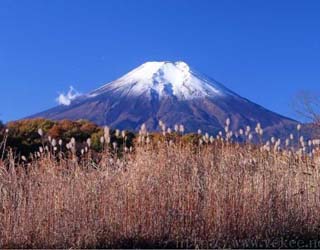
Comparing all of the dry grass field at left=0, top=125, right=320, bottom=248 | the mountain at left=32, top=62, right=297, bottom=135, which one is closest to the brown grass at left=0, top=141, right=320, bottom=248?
the dry grass field at left=0, top=125, right=320, bottom=248

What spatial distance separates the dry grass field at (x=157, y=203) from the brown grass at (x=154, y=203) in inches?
0.5

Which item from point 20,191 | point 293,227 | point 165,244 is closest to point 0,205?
point 20,191

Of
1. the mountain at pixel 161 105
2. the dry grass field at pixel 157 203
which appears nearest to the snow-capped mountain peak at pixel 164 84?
the mountain at pixel 161 105

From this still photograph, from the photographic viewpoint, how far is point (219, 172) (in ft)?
31.3

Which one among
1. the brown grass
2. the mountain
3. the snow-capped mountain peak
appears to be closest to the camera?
the brown grass

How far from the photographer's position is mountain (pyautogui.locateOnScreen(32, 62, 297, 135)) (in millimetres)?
87812

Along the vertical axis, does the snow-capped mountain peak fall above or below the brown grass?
above

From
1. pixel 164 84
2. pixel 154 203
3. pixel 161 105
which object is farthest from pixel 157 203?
pixel 164 84

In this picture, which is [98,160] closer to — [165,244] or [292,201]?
[165,244]

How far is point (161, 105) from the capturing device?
11031 centimetres

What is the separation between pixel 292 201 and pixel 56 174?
3308 mm

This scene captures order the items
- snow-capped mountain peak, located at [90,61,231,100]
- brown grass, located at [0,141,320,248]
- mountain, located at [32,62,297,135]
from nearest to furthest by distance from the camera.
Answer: brown grass, located at [0,141,320,248] → mountain, located at [32,62,297,135] → snow-capped mountain peak, located at [90,61,231,100]

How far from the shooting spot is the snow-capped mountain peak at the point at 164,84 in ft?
360

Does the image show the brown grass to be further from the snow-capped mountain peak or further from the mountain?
the snow-capped mountain peak
